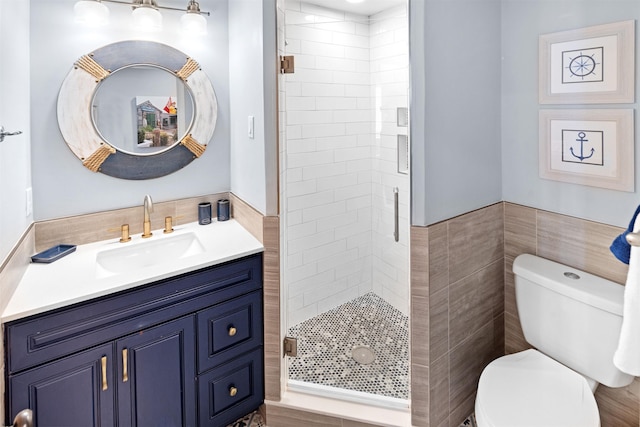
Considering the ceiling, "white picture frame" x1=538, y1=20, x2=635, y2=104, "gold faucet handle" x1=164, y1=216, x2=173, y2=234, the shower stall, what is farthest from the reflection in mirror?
"white picture frame" x1=538, y1=20, x2=635, y2=104

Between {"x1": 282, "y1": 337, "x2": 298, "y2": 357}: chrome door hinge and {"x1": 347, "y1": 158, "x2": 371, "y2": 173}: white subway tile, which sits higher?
{"x1": 347, "y1": 158, "x2": 371, "y2": 173}: white subway tile

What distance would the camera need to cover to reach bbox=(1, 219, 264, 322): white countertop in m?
1.29

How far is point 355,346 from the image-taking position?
2.29 m

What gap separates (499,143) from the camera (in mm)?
1930

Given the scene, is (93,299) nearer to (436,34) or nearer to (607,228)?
(436,34)

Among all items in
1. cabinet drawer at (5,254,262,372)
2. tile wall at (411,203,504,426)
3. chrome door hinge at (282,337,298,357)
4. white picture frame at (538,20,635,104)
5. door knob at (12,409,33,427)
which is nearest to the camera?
door knob at (12,409,33,427)

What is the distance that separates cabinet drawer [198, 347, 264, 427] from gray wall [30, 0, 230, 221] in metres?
1.00

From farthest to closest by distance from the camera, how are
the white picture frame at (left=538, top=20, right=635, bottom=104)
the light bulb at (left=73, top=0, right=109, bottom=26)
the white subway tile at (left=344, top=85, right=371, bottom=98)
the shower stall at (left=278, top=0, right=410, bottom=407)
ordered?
1. the white subway tile at (left=344, top=85, right=371, bottom=98)
2. the shower stall at (left=278, top=0, right=410, bottom=407)
3. the light bulb at (left=73, top=0, right=109, bottom=26)
4. the white picture frame at (left=538, top=20, right=635, bottom=104)

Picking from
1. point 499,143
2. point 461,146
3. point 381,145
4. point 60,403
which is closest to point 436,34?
point 461,146

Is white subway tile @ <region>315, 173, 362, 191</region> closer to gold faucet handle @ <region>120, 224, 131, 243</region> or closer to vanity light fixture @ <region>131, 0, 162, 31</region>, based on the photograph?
gold faucet handle @ <region>120, 224, 131, 243</region>

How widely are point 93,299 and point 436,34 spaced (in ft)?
5.49

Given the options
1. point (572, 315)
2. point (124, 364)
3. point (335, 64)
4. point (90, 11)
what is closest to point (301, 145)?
point (335, 64)

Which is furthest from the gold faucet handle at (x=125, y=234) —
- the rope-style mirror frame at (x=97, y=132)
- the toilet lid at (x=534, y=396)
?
the toilet lid at (x=534, y=396)

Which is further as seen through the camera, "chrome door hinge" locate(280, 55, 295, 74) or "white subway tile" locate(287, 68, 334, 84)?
"white subway tile" locate(287, 68, 334, 84)
